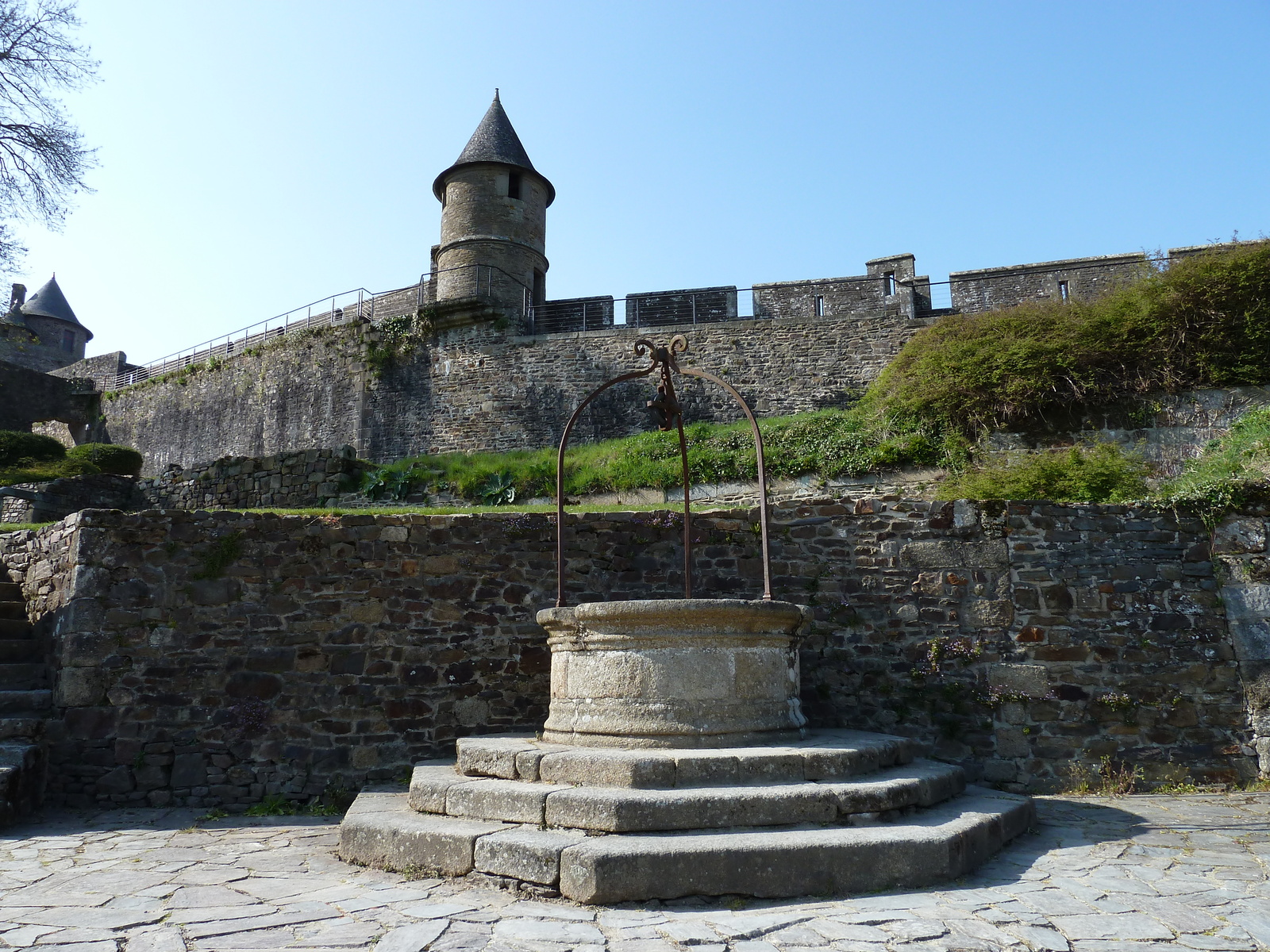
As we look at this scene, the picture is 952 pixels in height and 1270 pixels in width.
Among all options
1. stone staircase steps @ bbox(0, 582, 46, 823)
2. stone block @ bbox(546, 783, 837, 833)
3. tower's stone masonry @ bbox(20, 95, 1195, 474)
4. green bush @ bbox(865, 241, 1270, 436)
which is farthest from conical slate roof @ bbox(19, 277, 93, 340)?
stone block @ bbox(546, 783, 837, 833)

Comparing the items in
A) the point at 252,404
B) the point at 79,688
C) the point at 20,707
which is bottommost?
the point at 20,707

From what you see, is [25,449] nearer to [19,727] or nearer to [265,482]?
[265,482]

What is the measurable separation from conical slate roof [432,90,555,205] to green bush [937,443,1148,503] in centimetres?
1611

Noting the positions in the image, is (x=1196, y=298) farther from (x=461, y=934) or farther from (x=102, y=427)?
(x=102, y=427)

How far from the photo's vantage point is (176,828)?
5.59 m

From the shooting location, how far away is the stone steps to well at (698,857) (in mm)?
3729

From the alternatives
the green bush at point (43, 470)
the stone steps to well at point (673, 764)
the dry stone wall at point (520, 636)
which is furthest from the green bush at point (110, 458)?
the stone steps to well at point (673, 764)

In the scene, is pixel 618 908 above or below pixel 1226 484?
below

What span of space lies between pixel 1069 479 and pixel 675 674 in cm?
623

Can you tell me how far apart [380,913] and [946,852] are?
8.81 ft

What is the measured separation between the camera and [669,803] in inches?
162

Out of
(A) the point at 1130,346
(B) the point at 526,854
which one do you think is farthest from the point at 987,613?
(A) the point at 1130,346

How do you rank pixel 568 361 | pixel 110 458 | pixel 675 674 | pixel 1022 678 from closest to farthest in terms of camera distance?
pixel 675 674
pixel 1022 678
pixel 110 458
pixel 568 361

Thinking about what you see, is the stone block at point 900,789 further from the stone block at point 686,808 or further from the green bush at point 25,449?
the green bush at point 25,449
